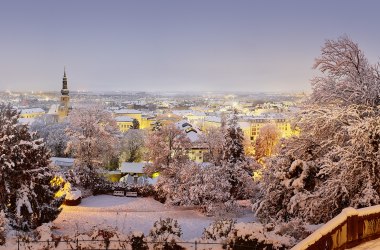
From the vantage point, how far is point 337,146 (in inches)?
693

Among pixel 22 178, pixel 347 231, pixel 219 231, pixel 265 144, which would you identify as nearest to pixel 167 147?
pixel 22 178

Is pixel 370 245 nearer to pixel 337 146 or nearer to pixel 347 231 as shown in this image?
pixel 347 231

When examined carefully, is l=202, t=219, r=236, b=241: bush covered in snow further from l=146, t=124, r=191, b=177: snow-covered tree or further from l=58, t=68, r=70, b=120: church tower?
l=58, t=68, r=70, b=120: church tower

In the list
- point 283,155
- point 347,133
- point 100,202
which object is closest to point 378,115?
point 347,133

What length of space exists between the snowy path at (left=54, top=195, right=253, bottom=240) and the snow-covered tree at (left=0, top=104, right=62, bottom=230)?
1570mm

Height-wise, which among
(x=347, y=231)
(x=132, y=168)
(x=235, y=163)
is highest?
(x=347, y=231)

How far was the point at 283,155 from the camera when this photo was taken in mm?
23234

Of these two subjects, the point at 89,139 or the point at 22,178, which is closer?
the point at 22,178

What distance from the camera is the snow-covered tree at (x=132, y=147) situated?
62.1 m

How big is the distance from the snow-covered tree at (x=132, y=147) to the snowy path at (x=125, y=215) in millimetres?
26584

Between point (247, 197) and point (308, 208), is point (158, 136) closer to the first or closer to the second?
point (247, 197)

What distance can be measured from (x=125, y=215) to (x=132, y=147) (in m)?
37.0

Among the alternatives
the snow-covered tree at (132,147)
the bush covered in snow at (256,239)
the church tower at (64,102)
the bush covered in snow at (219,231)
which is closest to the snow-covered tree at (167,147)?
the bush covered in snow at (219,231)

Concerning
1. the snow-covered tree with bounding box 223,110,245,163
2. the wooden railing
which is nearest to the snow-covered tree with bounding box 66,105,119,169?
the snow-covered tree with bounding box 223,110,245,163
